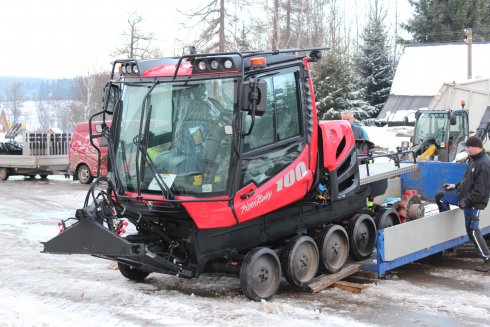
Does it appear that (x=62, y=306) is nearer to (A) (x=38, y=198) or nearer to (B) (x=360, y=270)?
(B) (x=360, y=270)

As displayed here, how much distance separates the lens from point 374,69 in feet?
119

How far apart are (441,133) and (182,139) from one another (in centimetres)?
1223

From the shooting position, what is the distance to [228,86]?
6453mm

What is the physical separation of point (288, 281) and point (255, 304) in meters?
0.73

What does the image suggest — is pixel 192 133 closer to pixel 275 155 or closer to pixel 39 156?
pixel 275 155

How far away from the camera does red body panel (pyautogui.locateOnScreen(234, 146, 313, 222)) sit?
6.57 meters

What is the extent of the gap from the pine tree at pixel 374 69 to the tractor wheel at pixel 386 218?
2647cm

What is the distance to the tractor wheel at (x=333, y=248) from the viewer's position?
767 centimetres

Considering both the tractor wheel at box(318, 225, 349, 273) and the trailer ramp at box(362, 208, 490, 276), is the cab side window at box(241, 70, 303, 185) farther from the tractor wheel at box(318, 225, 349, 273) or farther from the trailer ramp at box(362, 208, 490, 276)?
the trailer ramp at box(362, 208, 490, 276)

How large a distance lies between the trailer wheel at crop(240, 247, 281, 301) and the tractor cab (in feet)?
34.7

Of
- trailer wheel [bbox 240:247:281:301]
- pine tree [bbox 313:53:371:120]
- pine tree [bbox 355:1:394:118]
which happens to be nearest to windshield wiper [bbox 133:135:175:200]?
trailer wheel [bbox 240:247:281:301]

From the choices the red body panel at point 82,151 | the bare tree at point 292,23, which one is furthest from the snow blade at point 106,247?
the bare tree at point 292,23

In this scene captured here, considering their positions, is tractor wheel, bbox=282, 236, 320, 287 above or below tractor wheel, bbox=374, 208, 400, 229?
below

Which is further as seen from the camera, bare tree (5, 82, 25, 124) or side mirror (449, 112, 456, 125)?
bare tree (5, 82, 25, 124)
